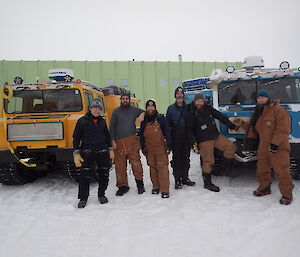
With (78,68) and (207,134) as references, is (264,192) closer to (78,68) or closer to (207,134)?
(207,134)

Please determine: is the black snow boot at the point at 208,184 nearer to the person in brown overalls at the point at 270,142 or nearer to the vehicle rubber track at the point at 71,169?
the person in brown overalls at the point at 270,142

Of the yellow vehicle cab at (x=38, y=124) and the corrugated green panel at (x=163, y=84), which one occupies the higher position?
the corrugated green panel at (x=163, y=84)

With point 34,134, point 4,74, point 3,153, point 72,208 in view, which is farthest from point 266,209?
point 4,74

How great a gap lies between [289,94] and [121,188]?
3.83m

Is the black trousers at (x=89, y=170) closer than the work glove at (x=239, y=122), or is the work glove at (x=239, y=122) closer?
the black trousers at (x=89, y=170)

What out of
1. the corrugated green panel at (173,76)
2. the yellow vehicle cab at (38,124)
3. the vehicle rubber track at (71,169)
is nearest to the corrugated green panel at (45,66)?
the corrugated green panel at (173,76)

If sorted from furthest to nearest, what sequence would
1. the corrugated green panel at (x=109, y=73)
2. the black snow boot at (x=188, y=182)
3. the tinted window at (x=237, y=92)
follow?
the corrugated green panel at (x=109, y=73) < the tinted window at (x=237, y=92) < the black snow boot at (x=188, y=182)

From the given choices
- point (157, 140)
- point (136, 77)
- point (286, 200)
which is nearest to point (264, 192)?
point (286, 200)

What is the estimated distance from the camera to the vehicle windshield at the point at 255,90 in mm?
4934

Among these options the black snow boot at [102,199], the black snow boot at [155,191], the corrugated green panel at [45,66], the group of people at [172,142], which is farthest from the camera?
the corrugated green panel at [45,66]

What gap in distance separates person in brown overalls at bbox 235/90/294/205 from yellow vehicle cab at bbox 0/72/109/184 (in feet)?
11.3

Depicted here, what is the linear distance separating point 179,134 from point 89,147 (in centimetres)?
171

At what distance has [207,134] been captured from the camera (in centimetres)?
463

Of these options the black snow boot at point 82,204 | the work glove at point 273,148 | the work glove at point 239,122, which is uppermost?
the work glove at point 239,122
